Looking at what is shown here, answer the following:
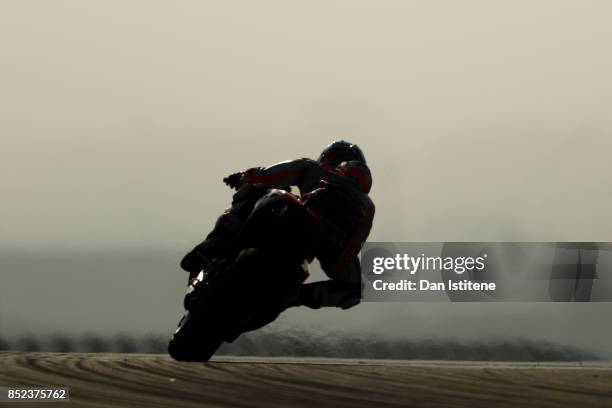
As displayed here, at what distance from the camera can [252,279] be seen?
8.98 meters

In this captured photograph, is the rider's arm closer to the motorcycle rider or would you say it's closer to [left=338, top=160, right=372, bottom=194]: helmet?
the motorcycle rider

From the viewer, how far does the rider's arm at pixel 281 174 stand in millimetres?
10328

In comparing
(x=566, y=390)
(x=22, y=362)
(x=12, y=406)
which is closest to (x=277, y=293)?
(x=22, y=362)

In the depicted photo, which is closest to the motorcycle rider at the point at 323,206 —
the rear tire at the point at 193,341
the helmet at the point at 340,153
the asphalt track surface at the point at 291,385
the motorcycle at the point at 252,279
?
the helmet at the point at 340,153

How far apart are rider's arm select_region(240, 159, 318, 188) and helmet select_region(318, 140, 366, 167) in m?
0.59

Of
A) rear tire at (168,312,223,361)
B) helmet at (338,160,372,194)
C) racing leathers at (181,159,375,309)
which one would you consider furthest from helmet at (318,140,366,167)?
rear tire at (168,312,223,361)

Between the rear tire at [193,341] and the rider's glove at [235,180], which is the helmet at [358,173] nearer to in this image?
the rider's glove at [235,180]

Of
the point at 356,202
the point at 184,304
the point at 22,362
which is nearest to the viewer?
the point at 22,362

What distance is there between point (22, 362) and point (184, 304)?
4.75ft

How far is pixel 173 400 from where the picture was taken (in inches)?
225

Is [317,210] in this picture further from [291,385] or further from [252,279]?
[291,385]

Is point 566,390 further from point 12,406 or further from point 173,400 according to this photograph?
point 12,406

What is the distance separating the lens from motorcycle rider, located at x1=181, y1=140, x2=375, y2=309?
980 centimetres

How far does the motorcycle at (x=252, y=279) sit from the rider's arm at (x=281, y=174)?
977 mm
